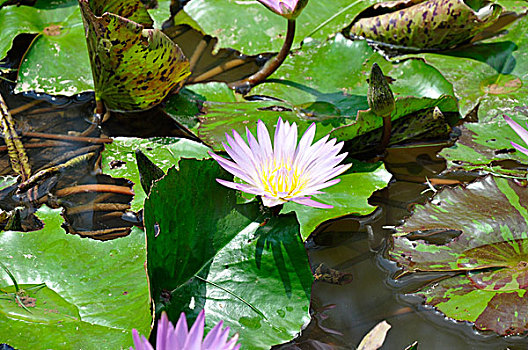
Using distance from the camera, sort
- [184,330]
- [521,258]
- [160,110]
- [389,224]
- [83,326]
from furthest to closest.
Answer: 1. [160,110]
2. [389,224]
3. [521,258]
4. [83,326]
5. [184,330]

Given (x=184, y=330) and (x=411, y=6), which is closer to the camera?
(x=184, y=330)

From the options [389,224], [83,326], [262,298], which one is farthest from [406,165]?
[83,326]

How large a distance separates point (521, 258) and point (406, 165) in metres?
0.61

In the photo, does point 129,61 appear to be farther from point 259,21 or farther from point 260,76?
point 259,21

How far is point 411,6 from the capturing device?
100 inches

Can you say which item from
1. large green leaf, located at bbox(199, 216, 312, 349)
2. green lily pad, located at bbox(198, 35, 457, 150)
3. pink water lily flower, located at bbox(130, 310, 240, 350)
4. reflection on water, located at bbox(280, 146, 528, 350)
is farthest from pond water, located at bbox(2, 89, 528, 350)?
pink water lily flower, located at bbox(130, 310, 240, 350)

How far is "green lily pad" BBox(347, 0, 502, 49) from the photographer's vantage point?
227 cm

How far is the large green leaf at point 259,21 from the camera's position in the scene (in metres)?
2.44

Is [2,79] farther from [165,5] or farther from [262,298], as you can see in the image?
[262,298]

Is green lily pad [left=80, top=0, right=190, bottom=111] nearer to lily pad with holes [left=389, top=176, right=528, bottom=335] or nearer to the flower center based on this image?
the flower center

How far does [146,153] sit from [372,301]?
900 mm

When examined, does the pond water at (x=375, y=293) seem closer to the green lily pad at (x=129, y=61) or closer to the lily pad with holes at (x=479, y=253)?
the lily pad with holes at (x=479, y=253)

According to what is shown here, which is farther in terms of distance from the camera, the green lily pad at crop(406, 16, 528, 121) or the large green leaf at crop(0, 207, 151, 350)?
the green lily pad at crop(406, 16, 528, 121)

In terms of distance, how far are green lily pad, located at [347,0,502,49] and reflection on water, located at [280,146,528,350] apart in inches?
34.8
